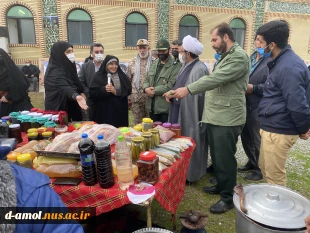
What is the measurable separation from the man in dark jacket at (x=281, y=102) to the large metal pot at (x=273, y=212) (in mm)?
620

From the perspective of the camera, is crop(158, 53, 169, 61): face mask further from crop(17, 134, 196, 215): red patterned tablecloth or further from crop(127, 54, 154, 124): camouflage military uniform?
crop(17, 134, 196, 215): red patterned tablecloth

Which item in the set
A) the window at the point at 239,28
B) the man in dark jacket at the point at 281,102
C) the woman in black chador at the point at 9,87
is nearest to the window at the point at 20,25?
the woman in black chador at the point at 9,87

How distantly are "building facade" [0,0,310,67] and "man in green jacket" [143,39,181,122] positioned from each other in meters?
8.99

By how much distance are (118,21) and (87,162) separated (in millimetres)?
12192

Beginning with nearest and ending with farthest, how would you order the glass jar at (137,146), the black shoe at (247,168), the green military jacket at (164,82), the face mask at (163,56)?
the glass jar at (137,146) → the green military jacket at (164,82) → the face mask at (163,56) → the black shoe at (247,168)

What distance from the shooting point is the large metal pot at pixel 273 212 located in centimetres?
148

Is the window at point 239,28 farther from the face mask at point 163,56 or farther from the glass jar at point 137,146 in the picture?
the glass jar at point 137,146

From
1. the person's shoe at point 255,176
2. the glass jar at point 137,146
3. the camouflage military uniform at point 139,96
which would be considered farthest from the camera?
the camouflage military uniform at point 139,96

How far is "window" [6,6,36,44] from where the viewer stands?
37.9ft

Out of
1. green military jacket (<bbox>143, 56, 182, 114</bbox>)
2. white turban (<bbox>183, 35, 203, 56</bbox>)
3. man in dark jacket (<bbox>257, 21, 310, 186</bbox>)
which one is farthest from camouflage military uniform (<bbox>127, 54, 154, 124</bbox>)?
man in dark jacket (<bbox>257, 21, 310, 186</bbox>)

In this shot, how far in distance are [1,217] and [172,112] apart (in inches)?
104

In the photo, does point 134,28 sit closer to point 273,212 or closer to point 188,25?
point 188,25

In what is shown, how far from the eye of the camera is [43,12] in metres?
11.3

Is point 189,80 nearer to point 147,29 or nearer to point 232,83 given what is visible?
point 232,83
